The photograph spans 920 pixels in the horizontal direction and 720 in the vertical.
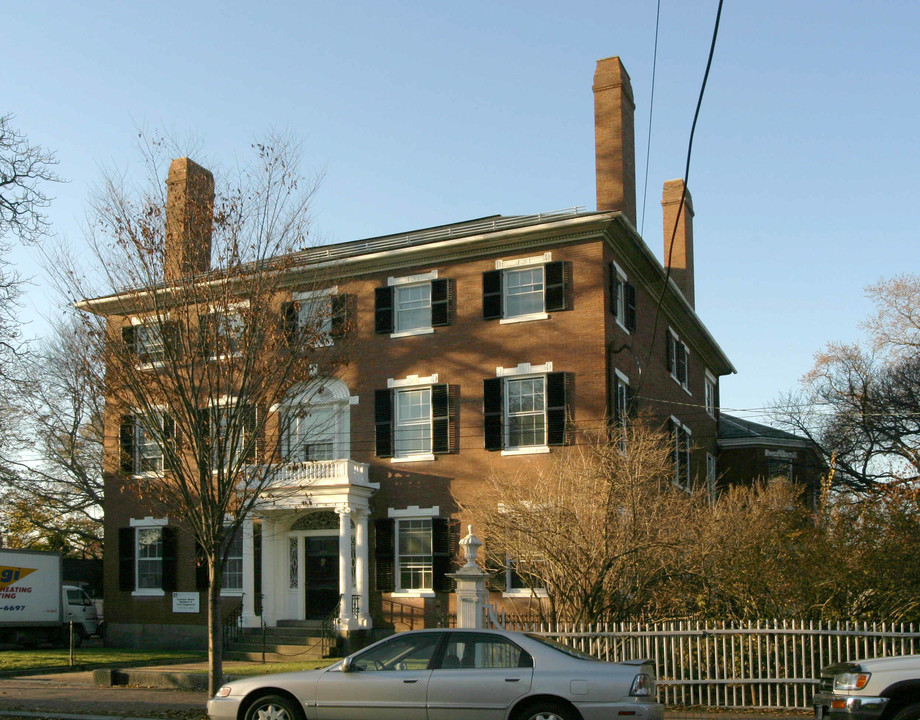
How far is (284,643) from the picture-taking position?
84.4ft

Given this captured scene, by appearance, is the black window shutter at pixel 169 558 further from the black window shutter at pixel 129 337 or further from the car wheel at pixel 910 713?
the car wheel at pixel 910 713

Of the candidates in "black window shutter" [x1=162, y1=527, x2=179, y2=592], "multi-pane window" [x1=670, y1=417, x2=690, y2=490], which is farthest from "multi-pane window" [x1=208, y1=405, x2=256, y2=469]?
"multi-pane window" [x1=670, y1=417, x2=690, y2=490]

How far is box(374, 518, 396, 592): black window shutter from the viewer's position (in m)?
26.2

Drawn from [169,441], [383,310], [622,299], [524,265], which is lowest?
[169,441]

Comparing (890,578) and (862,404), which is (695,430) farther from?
(890,578)

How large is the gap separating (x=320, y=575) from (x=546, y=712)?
17.4 metres

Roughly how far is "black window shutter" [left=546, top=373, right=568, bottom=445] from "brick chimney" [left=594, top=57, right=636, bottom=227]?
5.16m

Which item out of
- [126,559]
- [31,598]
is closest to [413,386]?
[126,559]

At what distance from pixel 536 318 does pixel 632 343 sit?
3.14m

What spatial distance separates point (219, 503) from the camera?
15.1 m

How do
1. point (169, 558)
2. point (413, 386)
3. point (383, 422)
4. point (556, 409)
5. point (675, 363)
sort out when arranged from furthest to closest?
point (675, 363)
point (169, 558)
point (383, 422)
point (413, 386)
point (556, 409)

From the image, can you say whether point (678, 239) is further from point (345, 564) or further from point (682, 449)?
Answer: point (345, 564)

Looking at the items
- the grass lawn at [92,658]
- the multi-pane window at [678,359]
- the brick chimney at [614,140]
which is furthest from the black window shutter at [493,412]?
the grass lawn at [92,658]

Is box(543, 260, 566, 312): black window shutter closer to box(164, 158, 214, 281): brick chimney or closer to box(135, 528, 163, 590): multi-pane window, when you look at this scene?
box(164, 158, 214, 281): brick chimney
